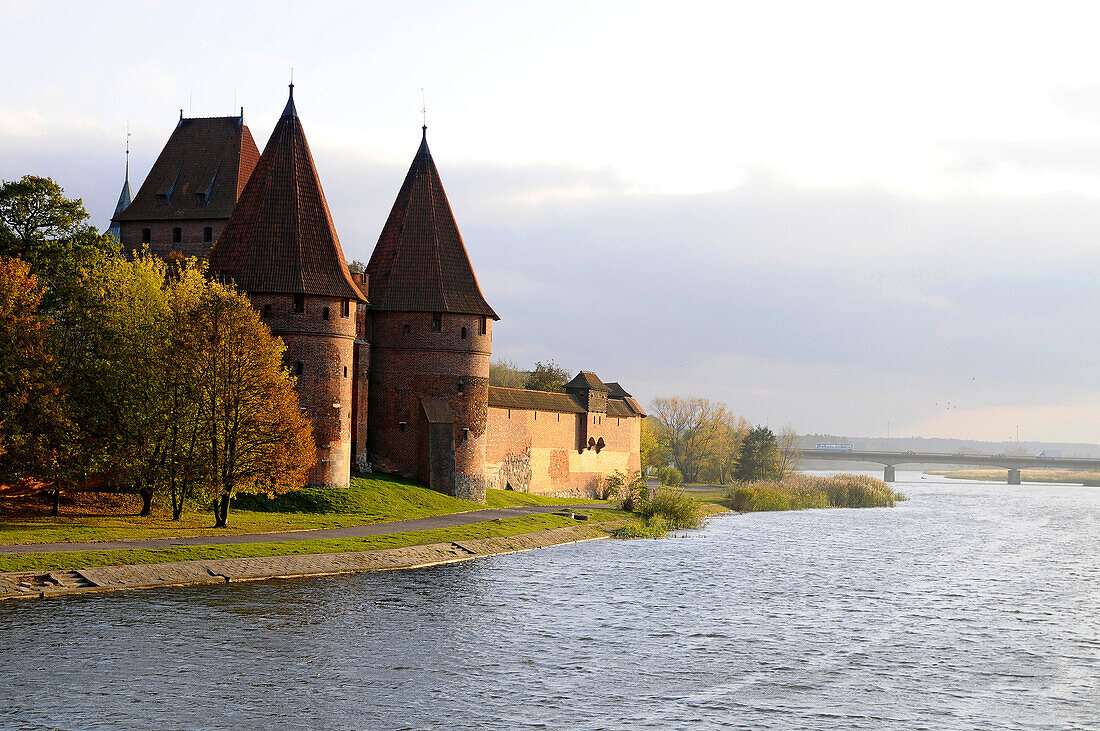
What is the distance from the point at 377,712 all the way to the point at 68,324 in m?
24.9

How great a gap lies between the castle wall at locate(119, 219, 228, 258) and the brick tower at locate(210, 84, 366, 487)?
16.6m

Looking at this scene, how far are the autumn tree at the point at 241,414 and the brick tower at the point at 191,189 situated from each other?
26363mm

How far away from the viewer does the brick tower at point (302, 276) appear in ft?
137

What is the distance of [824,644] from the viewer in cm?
2391

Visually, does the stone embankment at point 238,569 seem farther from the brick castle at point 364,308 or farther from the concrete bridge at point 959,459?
the concrete bridge at point 959,459

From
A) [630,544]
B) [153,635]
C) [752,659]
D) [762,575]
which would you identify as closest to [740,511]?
[630,544]

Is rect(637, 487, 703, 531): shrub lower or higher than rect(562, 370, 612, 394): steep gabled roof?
→ lower

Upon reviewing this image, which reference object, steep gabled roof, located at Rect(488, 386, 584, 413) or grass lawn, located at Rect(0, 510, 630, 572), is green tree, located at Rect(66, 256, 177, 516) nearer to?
grass lawn, located at Rect(0, 510, 630, 572)

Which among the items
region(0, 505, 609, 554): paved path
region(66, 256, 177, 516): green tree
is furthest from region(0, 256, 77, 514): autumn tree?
region(0, 505, 609, 554): paved path

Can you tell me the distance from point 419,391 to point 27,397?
61.7 feet

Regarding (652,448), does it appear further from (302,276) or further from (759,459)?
(302,276)

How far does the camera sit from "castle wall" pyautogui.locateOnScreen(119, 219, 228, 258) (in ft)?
197

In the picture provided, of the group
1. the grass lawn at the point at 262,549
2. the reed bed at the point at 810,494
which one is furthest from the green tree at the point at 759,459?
the grass lawn at the point at 262,549

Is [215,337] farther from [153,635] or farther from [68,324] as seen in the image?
[153,635]
